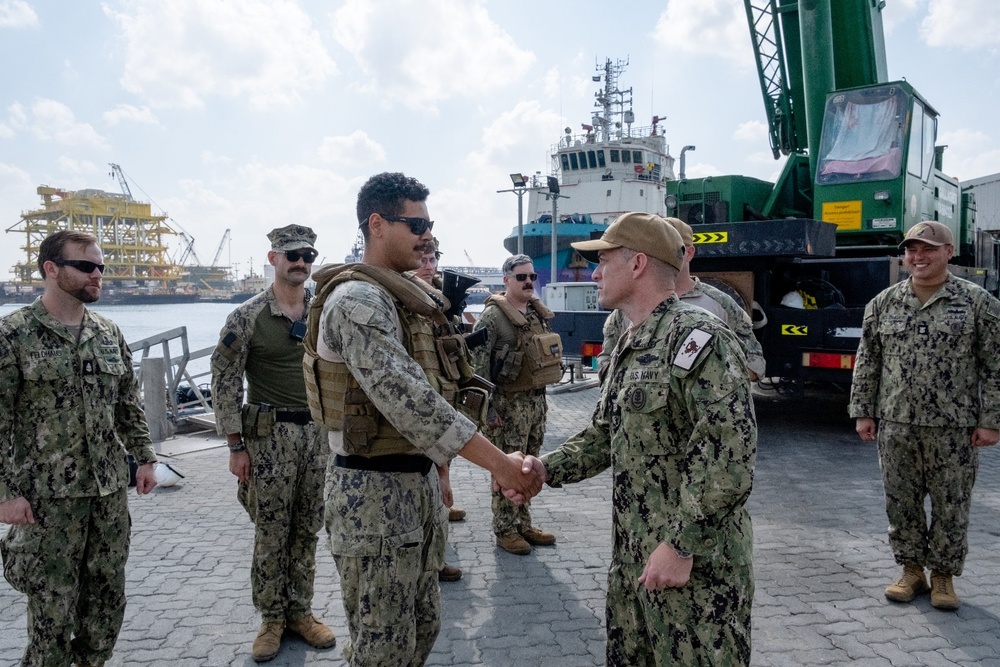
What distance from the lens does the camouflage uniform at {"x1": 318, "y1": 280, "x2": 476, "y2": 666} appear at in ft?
6.93

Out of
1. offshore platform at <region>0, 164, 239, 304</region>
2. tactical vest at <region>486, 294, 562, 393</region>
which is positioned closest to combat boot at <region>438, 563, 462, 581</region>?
tactical vest at <region>486, 294, 562, 393</region>

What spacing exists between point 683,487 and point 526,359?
2953 millimetres

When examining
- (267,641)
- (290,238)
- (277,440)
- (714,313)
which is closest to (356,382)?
(277,440)

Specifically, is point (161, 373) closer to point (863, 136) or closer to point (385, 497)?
point (385, 497)

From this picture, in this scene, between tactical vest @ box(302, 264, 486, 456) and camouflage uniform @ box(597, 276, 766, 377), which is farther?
camouflage uniform @ box(597, 276, 766, 377)

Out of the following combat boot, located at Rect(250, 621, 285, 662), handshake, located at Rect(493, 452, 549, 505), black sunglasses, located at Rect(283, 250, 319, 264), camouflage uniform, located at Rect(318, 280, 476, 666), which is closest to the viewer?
camouflage uniform, located at Rect(318, 280, 476, 666)

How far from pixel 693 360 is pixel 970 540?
152 inches

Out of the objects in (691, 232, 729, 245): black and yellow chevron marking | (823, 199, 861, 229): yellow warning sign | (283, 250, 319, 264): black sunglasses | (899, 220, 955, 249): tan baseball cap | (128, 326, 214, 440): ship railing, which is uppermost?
(823, 199, 861, 229): yellow warning sign

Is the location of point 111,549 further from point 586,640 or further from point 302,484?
point 586,640

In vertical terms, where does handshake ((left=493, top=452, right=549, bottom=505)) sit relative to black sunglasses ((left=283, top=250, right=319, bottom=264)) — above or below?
below

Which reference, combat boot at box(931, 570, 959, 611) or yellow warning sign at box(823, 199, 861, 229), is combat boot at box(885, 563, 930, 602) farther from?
yellow warning sign at box(823, 199, 861, 229)

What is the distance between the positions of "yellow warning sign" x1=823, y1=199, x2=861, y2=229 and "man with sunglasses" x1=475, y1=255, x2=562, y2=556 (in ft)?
15.5

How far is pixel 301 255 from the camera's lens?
141 inches

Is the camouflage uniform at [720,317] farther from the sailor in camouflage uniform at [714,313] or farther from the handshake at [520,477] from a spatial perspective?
the handshake at [520,477]
